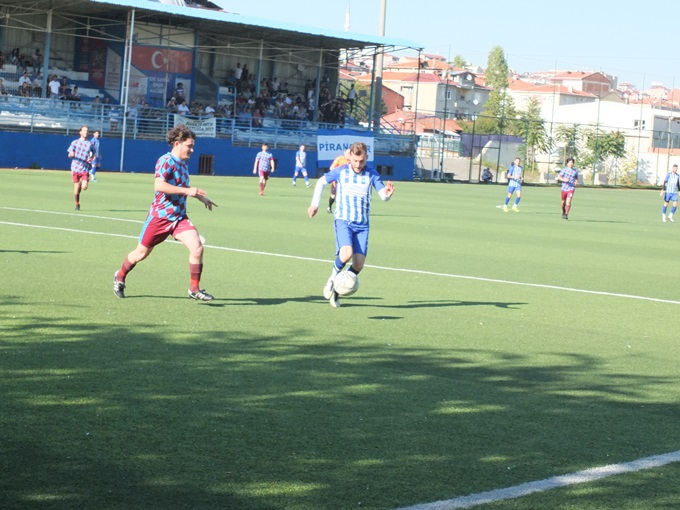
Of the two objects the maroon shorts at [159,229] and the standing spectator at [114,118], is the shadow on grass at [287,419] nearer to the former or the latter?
the maroon shorts at [159,229]

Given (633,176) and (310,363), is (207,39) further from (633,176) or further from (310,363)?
(310,363)

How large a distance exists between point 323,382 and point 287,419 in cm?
121

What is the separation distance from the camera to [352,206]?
12.5 metres

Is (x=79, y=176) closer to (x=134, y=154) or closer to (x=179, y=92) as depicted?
(x=134, y=154)

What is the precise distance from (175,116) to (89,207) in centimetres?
2731

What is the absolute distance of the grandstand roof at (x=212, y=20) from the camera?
164ft

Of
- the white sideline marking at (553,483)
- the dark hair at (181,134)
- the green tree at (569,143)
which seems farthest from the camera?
the green tree at (569,143)

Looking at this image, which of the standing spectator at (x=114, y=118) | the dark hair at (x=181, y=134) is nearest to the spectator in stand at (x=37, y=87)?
the standing spectator at (x=114, y=118)

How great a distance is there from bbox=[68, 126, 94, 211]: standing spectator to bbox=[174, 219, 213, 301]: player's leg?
13.2 meters

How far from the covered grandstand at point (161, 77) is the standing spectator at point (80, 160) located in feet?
70.7

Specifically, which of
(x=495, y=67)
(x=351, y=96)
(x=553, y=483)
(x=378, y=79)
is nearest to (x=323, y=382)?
(x=553, y=483)

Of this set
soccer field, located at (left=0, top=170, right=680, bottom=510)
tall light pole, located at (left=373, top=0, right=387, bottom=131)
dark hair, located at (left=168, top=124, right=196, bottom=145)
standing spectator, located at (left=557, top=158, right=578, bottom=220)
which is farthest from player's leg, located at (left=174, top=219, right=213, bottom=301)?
tall light pole, located at (left=373, top=0, right=387, bottom=131)

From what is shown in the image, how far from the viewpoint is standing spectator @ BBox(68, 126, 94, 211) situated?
2469 centimetres

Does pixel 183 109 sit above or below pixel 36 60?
below
